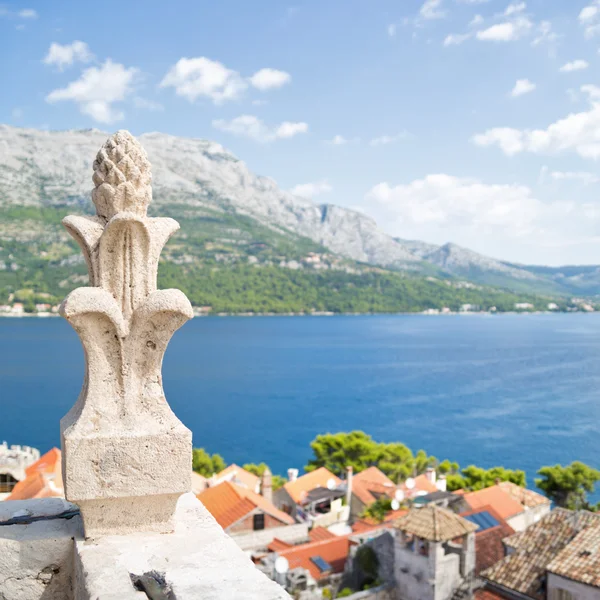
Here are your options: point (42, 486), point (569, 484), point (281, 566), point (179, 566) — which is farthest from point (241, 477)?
point (179, 566)

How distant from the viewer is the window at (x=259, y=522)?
2594cm

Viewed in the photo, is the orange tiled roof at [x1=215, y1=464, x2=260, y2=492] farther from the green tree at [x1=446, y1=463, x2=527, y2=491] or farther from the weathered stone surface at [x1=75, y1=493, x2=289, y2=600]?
the weathered stone surface at [x1=75, y1=493, x2=289, y2=600]

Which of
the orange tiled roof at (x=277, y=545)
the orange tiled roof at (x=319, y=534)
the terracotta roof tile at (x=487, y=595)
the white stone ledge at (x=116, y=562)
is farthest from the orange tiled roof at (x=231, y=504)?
the white stone ledge at (x=116, y=562)

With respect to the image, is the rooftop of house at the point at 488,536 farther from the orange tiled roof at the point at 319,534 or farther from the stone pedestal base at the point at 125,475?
the stone pedestal base at the point at 125,475

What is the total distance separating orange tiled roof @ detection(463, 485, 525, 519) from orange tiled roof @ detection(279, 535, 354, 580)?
21.8 feet

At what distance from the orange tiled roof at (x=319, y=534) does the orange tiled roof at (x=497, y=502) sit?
635 centimetres

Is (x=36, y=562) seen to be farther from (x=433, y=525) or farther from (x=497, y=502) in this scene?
(x=497, y=502)

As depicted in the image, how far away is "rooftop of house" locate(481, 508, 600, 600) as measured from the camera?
52.2ft

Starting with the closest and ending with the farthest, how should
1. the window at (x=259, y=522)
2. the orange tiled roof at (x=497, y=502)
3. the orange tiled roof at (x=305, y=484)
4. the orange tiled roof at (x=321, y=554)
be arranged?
the orange tiled roof at (x=321, y=554)
the window at (x=259, y=522)
the orange tiled roof at (x=497, y=502)
the orange tiled roof at (x=305, y=484)

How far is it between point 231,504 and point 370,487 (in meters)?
10.4

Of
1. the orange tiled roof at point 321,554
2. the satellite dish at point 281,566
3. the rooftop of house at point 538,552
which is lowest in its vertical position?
the orange tiled roof at point 321,554

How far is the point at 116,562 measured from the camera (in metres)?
2.66

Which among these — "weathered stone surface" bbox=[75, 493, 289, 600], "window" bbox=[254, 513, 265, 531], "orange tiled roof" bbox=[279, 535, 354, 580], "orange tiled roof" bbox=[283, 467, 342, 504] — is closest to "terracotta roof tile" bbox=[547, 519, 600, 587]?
"orange tiled roof" bbox=[279, 535, 354, 580]

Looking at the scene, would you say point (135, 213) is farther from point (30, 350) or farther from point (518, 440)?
point (30, 350)
